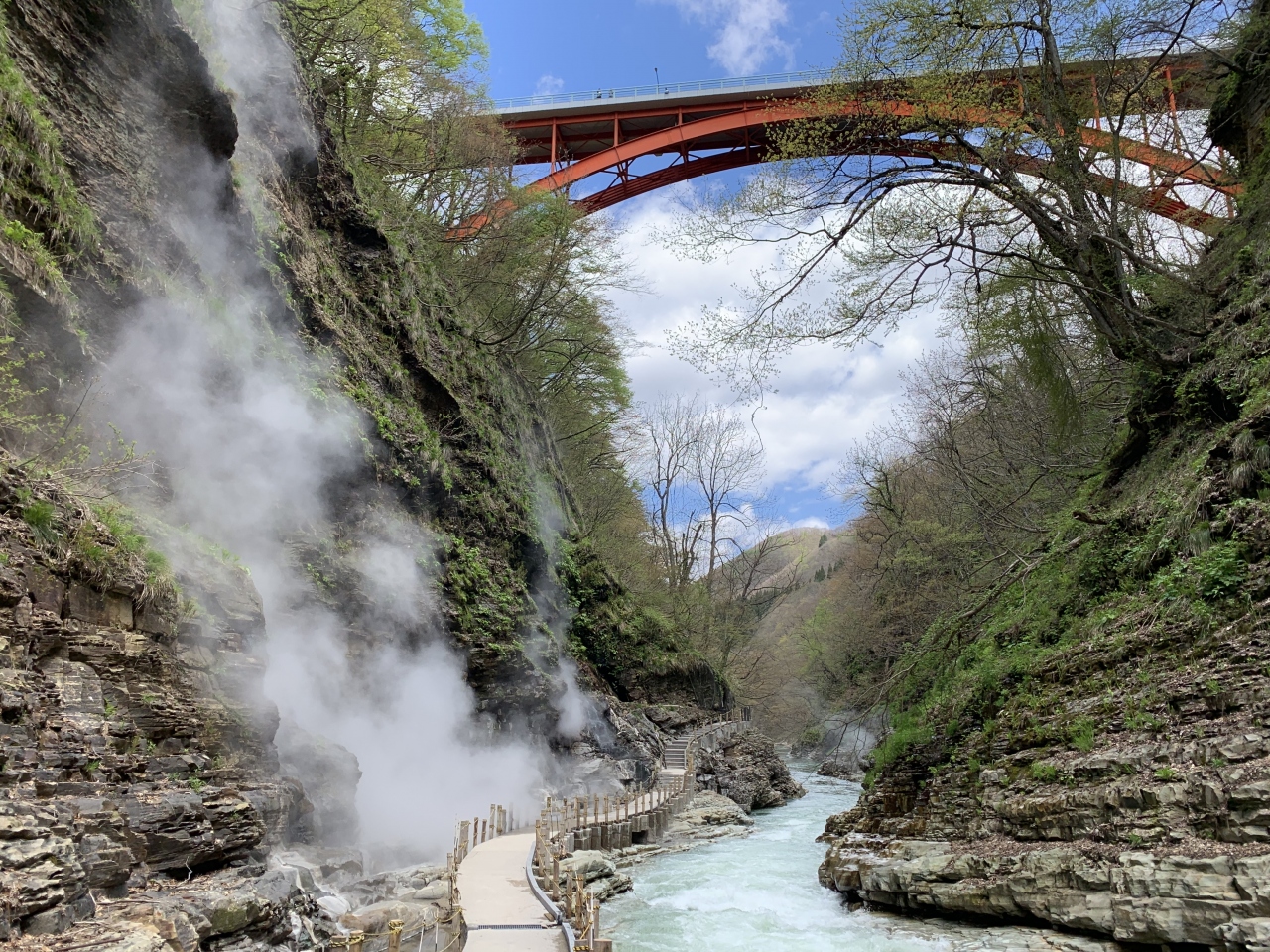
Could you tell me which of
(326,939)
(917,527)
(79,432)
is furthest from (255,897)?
(917,527)

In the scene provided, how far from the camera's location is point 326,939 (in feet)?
23.9

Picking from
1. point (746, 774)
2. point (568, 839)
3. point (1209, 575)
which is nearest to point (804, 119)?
point (1209, 575)

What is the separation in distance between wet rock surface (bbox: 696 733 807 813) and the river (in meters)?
8.91

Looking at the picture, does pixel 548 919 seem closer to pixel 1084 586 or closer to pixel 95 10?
pixel 1084 586

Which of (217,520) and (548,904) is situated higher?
(217,520)

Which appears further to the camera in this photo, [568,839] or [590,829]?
[590,829]

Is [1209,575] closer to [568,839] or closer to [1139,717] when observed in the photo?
[1139,717]

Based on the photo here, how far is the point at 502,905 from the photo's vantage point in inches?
363

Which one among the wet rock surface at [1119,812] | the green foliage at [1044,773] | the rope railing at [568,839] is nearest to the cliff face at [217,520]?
the rope railing at [568,839]

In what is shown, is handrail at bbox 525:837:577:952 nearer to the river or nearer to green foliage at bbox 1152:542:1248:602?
the river

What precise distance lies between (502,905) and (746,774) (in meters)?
20.3

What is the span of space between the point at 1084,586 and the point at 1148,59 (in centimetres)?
830

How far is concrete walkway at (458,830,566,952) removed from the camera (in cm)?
769

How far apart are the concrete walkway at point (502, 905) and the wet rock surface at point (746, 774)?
15.1 m
